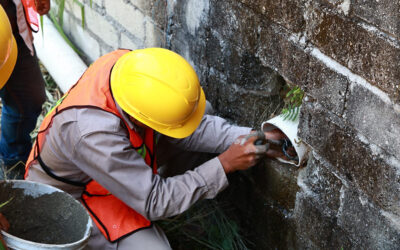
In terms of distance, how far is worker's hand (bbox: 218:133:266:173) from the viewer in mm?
2566

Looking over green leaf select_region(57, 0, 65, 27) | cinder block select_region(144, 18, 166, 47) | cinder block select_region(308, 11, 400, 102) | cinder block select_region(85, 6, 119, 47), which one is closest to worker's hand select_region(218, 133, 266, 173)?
cinder block select_region(308, 11, 400, 102)

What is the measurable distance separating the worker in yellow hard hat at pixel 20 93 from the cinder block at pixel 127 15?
63cm

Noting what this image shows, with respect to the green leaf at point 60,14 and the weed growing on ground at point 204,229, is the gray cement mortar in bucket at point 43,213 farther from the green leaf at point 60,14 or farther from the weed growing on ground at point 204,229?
the green leaf at point 60,14

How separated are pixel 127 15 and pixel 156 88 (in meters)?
1.73

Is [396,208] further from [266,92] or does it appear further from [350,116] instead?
[266,92]

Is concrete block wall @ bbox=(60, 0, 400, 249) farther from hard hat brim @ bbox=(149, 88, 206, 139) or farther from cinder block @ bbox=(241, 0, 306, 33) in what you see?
hard hat brim @ bbox=(149, 88, 206, 139)

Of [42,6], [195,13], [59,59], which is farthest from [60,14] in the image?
[195,13]

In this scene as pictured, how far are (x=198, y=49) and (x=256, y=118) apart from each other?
0.54m

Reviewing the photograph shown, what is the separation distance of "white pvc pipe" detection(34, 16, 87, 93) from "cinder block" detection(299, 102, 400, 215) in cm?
236

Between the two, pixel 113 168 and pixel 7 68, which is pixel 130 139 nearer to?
pixel 113 168

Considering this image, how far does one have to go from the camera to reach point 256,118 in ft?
9.48

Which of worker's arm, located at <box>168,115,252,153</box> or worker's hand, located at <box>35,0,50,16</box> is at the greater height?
worker's hand, located at <box>35,0,50,16</box>

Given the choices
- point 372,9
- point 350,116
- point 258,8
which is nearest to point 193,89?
point 258,8

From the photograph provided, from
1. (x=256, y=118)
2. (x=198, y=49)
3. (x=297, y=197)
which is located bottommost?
(x=297, y=197)
